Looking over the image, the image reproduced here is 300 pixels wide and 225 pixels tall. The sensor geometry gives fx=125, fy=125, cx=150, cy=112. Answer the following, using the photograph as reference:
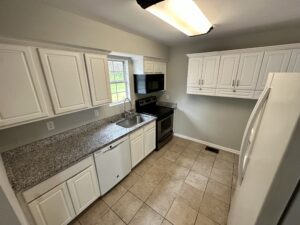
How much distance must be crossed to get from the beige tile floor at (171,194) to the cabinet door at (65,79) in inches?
59.1

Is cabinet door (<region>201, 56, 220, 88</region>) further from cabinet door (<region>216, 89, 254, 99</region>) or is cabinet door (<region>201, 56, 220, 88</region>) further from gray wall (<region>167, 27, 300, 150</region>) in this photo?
gray wall (<region>167, 27, 300, 150</region>)

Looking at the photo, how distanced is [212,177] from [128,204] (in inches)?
61.2

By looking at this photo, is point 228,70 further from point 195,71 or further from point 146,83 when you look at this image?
point 146,83

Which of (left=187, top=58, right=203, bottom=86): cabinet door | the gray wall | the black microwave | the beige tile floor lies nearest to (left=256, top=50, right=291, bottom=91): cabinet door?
the gray wall

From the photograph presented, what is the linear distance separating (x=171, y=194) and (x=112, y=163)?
106 cm

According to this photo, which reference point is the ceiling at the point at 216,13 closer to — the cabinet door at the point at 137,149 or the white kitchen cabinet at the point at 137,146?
the white kitchen cabinet at the point at 137,146

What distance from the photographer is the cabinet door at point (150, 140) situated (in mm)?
2631

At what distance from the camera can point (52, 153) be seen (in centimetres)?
150

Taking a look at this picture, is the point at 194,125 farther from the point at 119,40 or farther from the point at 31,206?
the point at 31,206

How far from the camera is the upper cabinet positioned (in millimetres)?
1952

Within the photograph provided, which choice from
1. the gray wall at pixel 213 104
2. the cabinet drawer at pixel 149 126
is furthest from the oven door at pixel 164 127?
the gray wall at pixel 213 104

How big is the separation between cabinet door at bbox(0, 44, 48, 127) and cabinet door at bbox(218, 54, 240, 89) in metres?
2.91

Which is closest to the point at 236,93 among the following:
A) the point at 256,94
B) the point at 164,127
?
the point at 256,94

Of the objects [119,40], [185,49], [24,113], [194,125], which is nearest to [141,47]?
[119,40]
